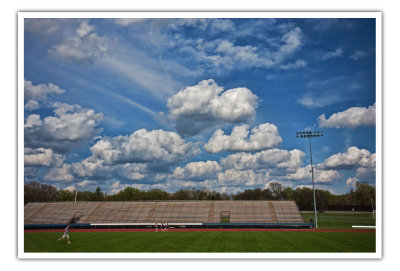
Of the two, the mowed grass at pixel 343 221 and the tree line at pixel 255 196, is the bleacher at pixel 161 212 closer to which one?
the mowed grass at pixel 343 221

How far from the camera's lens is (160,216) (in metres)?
33.6

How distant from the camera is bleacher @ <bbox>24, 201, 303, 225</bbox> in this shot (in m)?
32.3

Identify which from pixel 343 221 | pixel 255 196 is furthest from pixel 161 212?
pixel 255 196

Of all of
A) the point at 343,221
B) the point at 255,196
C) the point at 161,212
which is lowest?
the point at 255,196

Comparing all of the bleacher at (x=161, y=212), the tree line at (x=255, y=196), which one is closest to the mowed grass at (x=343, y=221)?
the bleacher at (x=161, y=212)

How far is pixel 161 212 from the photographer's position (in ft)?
114

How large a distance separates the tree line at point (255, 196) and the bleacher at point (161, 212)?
539 inches

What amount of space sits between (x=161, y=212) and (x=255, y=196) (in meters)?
44.7

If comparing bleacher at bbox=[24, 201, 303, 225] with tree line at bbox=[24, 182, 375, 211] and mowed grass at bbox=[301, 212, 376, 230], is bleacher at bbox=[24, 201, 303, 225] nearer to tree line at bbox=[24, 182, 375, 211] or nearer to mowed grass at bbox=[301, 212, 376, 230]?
mowed grass at bbox=[301, 212, 376, 230]

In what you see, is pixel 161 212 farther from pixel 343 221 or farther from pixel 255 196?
pixel 255 196
